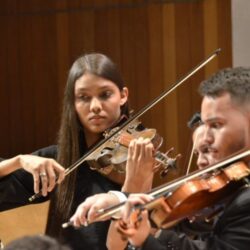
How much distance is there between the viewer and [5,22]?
429 cm

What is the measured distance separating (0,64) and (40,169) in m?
2.76

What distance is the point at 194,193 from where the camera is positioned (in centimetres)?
124

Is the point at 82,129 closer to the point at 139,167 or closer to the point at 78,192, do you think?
the point at 78,192

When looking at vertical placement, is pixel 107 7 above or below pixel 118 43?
above

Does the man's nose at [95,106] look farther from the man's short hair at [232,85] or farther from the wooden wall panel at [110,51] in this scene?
the wooden wall panel at [110,51]

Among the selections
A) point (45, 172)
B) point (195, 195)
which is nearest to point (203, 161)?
point (195, 195)

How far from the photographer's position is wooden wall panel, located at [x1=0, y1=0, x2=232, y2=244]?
3736mm

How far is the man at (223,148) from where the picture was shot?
1.27m

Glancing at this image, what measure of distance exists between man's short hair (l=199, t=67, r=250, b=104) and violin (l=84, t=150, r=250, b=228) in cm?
16

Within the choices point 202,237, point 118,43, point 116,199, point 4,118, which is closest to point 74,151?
point 116,199

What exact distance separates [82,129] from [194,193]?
78 cm

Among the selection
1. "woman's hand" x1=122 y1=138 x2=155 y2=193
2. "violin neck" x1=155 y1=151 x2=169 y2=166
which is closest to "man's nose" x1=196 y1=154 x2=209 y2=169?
"woman's hand" x1=122 y1=138 x2=155 y2=193

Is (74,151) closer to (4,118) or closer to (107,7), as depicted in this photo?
(107,7)

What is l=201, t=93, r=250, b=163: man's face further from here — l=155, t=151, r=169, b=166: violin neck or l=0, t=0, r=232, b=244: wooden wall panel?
l=0, t=0, r=232, b=244: wooden wall panel
